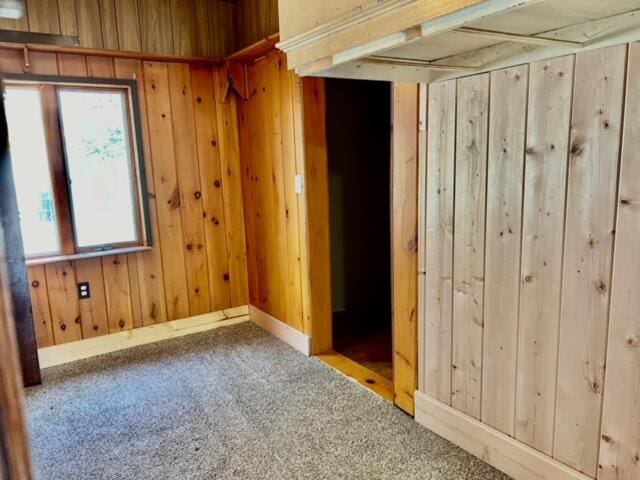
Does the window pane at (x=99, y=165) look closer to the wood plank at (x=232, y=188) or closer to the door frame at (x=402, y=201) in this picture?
the wood plank at (x=232, y=188)

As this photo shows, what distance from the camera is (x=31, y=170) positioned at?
3006mm

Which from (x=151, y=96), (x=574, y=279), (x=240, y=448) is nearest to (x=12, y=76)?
(x=151, y=96)

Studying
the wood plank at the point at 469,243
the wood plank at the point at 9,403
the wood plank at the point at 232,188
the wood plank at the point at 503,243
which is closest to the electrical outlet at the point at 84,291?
the wood plank at the point at 232,188

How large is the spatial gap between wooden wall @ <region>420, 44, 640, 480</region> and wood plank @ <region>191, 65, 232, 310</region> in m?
2.06

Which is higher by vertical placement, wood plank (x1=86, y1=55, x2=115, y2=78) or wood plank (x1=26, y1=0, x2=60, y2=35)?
wood plank (x1=26, y1=0, x2=60, y2=35)

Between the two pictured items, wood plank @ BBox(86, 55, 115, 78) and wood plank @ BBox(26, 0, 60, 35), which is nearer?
wood plank @ BBox(26, 0, 60, 35)

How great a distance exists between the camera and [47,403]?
2.60 m

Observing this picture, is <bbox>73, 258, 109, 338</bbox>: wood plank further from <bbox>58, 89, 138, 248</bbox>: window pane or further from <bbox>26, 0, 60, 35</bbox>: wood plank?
<bbox>26, 0, 60, 35</bbox>: wood plank

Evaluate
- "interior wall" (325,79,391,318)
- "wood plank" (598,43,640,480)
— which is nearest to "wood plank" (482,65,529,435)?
"wood plank" (598,43,640,480)

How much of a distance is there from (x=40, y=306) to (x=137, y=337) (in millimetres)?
680

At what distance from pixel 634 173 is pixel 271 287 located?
2.59 meters

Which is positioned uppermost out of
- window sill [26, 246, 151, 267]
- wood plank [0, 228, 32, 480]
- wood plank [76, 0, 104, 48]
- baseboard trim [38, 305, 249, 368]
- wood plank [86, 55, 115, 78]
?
wood plank [76, 0, 104, 48]

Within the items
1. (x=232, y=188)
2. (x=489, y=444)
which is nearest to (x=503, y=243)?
(x=489, y=444)

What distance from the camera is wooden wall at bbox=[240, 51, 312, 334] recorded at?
3.08 meters
